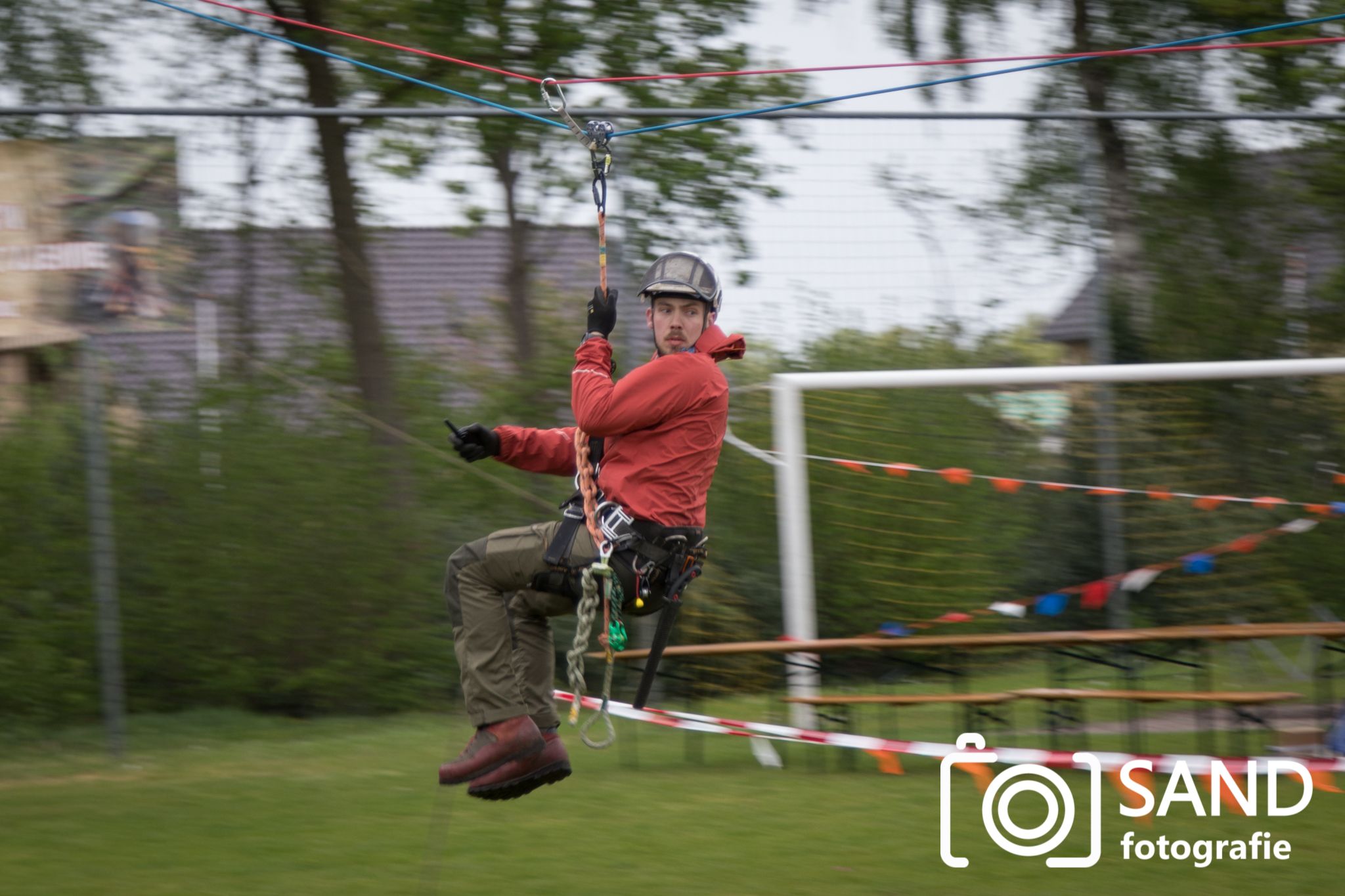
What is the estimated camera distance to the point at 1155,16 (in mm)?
10906

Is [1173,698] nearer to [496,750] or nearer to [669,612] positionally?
[669,612]

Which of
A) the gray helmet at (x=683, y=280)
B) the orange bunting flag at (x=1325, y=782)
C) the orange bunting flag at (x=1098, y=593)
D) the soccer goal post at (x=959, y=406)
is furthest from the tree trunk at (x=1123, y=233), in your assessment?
the gray helmet at (x=683, y=280)

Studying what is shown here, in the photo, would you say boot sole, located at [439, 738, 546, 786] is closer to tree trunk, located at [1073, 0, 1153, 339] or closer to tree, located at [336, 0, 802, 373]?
tree, located at [336, 0, 802, 373]

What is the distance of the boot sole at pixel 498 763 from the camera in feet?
17.0

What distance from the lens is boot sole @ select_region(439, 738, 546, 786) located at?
5.20 metres

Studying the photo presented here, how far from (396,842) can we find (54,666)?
111 inches

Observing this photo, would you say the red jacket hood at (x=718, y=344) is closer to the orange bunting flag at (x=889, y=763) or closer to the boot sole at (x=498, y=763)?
the boot sole at (x=498, y=763)

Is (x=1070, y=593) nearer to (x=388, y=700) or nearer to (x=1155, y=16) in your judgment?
(x=388, y=700)

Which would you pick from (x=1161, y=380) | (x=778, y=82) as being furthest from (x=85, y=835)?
(x=778, y=82)

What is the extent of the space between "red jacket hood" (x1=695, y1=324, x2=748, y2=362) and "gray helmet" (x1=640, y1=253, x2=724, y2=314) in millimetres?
116

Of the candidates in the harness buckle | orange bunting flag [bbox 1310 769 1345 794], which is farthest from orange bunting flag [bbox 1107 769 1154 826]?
the harness buckle

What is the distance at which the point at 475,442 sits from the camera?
212 inches

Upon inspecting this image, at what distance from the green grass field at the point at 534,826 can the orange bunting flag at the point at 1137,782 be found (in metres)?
0.10

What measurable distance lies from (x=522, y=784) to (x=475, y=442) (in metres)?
1.25
